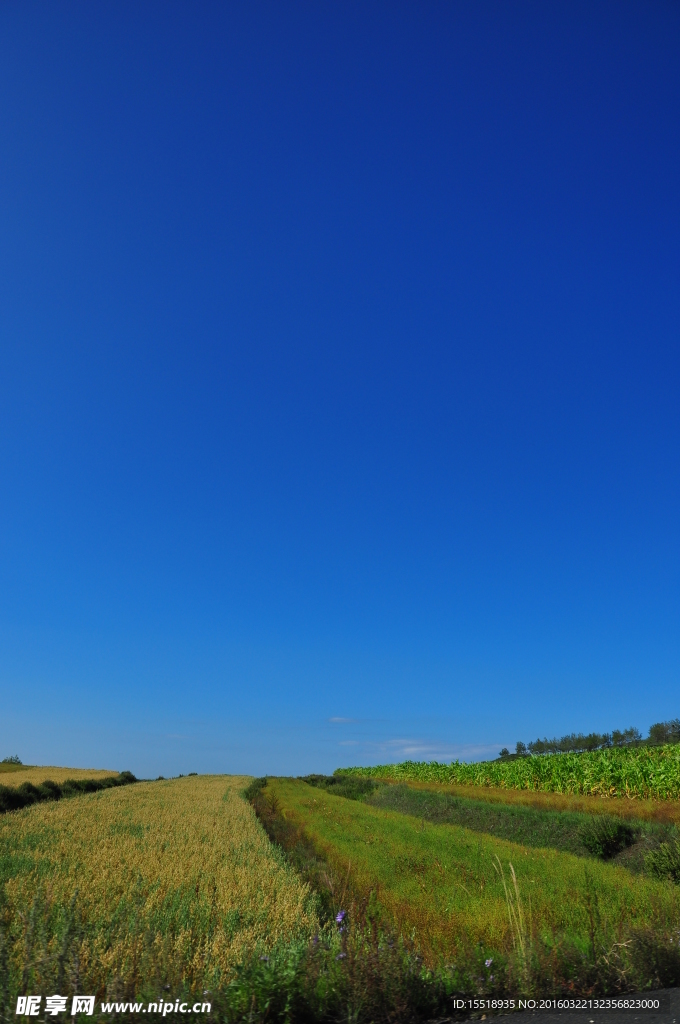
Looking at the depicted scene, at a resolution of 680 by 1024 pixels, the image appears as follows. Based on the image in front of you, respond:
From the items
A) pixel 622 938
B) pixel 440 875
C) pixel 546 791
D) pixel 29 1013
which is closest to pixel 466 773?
pixel 546 791

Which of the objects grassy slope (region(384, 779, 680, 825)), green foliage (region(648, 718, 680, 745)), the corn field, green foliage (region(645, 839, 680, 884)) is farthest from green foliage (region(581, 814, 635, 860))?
green foliage (region(648, 718, 680, 745))

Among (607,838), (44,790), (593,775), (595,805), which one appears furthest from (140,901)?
(44,790)

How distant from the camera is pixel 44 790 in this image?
4956 cm

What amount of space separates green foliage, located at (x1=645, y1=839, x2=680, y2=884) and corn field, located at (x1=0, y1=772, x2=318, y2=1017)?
9997mm

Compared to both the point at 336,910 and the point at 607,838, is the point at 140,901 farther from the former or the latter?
the point at 607,838

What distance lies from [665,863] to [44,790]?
49935mm

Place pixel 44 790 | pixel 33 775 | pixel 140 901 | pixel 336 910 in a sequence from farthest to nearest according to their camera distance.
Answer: pixel 33 775
pixel 44 790
pixel 140 901
pixel 336 910

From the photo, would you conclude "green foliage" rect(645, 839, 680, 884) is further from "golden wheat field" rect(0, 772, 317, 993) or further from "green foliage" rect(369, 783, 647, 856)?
"golden wheat field" rect(0, 772, 317, 993)

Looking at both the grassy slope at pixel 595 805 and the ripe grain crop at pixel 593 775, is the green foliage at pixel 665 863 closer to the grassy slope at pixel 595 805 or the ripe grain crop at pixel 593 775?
the grassy slope at pixel 595 805

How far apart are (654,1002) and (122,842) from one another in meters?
21.4

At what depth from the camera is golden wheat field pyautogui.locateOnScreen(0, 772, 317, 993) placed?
23.0 ft

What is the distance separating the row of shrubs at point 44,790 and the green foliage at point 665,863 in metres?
38.2

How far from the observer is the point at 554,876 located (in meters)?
15.4

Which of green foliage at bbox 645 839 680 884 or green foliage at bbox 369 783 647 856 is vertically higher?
green foliage at bbox 645 839 680 884
